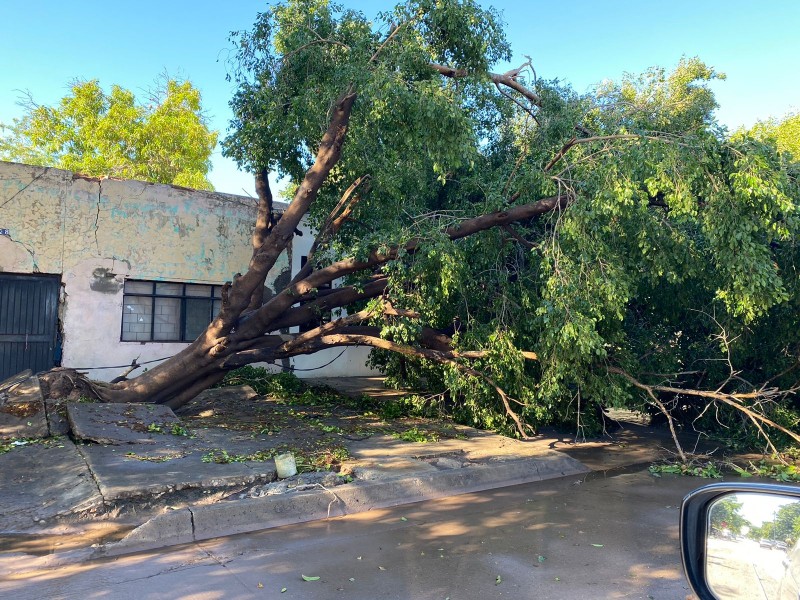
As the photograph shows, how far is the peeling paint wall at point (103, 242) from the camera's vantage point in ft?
37.9

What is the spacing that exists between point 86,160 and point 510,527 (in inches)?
879

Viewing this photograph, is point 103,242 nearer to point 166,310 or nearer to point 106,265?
point 106,265

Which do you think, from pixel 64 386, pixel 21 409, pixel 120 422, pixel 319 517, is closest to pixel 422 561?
pixel 319 517

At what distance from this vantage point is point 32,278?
11688mm

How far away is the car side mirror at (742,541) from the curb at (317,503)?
4.46 m

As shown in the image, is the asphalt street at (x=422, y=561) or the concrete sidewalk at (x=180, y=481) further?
the concrete sidewalk at (x=180, y=481)

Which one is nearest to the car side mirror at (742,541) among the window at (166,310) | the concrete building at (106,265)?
the concrete building at (106,265)

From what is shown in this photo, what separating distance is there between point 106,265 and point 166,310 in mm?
1611

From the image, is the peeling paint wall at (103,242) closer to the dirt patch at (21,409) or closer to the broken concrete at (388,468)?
the dirt patch at (21,409)

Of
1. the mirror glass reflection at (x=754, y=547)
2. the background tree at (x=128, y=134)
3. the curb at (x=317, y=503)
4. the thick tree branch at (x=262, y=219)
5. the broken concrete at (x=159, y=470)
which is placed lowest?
the curb at (x=317, y=503)

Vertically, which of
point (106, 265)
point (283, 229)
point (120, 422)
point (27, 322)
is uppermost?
point (283, 229)

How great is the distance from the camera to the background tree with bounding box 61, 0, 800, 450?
7.51m

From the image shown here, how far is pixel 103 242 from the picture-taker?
40.7ft

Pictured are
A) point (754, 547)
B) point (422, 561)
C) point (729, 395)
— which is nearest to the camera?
point (754, 547)
